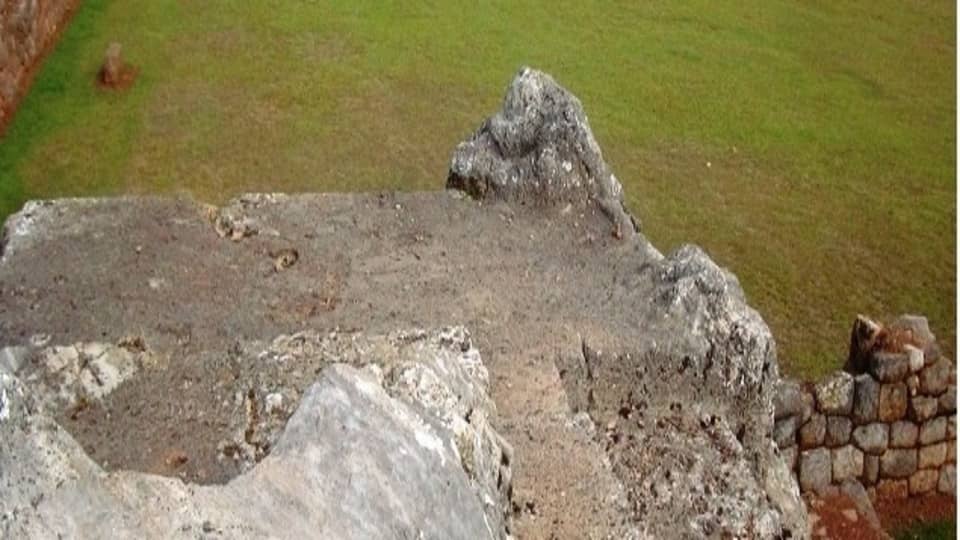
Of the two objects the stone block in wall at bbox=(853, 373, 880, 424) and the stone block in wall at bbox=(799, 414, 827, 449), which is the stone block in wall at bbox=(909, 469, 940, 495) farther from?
the stone block in wall at bbox=(799, 414, 827, 449)

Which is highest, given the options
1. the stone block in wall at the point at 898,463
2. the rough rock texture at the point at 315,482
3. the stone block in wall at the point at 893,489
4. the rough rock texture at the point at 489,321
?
the rough rock texture at the point at 315,482

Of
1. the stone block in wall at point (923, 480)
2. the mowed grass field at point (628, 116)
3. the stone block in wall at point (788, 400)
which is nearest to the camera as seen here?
the stone block in wall at point (788, 400)

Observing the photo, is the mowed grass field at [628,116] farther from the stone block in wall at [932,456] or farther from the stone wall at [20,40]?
the stone block in wall at [932,456]

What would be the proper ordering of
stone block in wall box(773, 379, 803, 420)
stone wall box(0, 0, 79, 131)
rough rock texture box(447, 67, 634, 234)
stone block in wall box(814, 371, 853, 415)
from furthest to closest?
1. stone wall box(0, 0, 79, 131)
2. stone block in wall box(814, 371, 853, 415)
3. stone block in wall box(773, 379, 803, 420)
4. rough rock texture box(447, 67, 634, 234)

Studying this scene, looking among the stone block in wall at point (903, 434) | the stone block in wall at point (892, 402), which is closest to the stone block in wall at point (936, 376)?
the stone block in wall at point (892, 402)

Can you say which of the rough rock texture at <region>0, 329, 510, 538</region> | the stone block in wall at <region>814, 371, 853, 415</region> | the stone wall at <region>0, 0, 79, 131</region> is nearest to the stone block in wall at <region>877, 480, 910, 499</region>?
the stone block in wall at <region>814, 371, 853, 415</region>

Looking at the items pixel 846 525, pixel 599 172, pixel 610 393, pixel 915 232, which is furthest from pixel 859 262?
pixel 610 393
